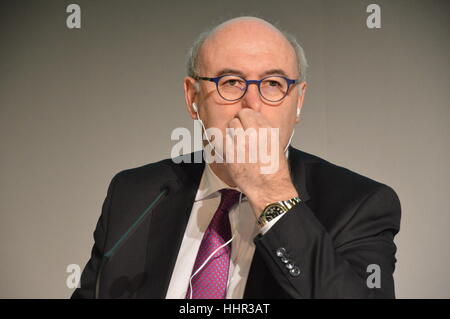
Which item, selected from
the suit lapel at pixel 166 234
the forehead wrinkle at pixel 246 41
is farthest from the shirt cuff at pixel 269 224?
the forehead wrinkle at pixel 246 41

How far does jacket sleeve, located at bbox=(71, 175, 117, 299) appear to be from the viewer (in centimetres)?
149

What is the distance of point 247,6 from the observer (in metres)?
2.19

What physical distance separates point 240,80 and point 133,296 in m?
0.66

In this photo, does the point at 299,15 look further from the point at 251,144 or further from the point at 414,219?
the point at 251,144

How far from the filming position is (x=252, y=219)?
4.51 feet

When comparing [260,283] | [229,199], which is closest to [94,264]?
A: [229,199]

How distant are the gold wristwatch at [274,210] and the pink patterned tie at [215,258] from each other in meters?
0.27

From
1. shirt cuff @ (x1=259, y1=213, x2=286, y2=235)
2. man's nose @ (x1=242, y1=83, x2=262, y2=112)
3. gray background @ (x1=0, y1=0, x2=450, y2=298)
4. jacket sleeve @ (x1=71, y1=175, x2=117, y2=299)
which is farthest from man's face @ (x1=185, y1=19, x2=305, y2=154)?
gray background @ (x1=0, y1=0, x2=450, y2=298)

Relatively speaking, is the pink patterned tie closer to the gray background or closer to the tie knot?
the tie knot

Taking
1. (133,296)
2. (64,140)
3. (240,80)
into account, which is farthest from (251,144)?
(64,140)

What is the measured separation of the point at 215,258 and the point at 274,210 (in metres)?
0.31

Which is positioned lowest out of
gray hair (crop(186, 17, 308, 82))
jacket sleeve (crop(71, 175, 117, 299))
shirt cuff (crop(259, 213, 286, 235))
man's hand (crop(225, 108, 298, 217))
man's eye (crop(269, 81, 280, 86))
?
jacket sleeve (crop(71, 175, 117, 299))

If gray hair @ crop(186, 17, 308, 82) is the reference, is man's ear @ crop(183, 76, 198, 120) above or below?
below
